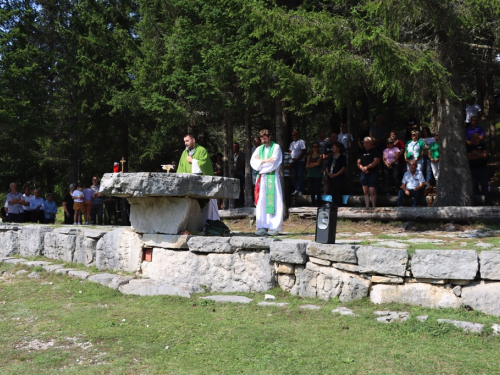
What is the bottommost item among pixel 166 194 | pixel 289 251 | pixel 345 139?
pixel 289 251

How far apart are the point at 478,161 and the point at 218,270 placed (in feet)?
23.3

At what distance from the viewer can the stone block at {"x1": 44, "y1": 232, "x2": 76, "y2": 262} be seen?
918 centimetres

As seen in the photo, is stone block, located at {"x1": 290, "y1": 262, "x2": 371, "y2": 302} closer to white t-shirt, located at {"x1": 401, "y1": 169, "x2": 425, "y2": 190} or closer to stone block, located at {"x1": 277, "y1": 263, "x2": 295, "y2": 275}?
stone block, located at {"x1": 277, "y1": 263, "x2": 295, "y2": 275}

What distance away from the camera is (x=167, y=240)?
730 centimetres

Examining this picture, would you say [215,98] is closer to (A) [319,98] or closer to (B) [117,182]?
(A) [319,98]

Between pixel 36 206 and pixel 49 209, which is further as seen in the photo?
pixel 49 209

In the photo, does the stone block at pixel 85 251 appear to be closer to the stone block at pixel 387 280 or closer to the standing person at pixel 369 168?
the stone block at pixel 387 280

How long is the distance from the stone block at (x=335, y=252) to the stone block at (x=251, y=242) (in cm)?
65

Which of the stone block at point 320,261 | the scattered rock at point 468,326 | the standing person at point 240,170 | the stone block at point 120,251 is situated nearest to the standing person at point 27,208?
the standing person at point 240,170

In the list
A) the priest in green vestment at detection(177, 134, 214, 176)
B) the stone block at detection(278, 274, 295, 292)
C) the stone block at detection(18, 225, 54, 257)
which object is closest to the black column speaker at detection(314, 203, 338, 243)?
the stone block at detection(278, 274, 295, 292)

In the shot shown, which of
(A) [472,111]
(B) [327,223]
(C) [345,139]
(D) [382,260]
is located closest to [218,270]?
(B) [327,223]

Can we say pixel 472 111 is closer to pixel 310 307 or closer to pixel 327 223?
pixel 327 223

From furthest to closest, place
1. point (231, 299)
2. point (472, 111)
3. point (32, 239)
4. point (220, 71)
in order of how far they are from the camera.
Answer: point (472, 111), point (220, 71), point (32, 239), point (231, 299)

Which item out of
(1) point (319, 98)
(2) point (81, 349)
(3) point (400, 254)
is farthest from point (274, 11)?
(2) point (81, 349)
